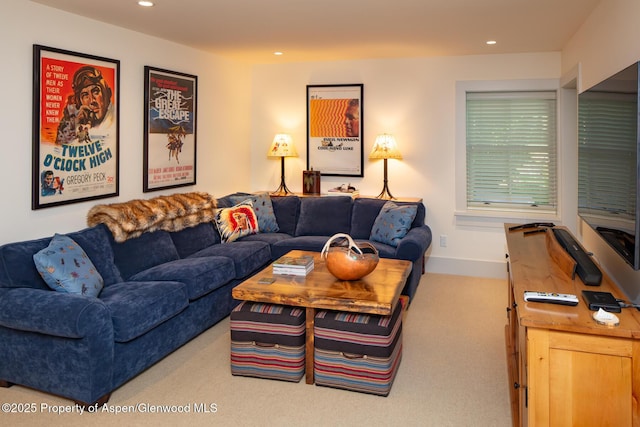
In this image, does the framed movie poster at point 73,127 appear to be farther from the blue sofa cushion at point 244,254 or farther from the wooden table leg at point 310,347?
the wooden table leg at point 310,347

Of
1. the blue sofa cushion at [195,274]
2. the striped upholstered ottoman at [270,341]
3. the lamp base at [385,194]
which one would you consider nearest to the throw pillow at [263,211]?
the lamp base at [385,194]

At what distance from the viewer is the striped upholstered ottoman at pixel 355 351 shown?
2.91 metres

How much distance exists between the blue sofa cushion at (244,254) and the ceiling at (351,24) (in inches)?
72.7

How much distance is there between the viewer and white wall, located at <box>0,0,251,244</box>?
335cm

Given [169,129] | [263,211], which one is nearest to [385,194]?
[263,211]

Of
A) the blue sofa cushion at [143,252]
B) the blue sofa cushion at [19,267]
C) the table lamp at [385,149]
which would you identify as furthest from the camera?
the table lamp at [385,149]

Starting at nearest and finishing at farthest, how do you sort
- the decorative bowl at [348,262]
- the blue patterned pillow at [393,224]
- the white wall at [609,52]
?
the white wall at [609,52], the decorative bowl at [348,262], the blue patterned pillow at [393,224]

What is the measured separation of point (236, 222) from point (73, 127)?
175 cm

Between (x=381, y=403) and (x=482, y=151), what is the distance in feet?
11.7

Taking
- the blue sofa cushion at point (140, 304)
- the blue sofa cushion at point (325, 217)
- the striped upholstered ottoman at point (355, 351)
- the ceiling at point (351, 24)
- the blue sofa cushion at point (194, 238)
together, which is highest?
the ceiling at point (351, 24)

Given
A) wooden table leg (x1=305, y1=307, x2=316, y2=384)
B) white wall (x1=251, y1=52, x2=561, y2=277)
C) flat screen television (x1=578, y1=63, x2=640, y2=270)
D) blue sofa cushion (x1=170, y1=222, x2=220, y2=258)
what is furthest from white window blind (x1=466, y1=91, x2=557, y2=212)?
wooden table leg (x1=305, y1=307, x2=316, y2=384)

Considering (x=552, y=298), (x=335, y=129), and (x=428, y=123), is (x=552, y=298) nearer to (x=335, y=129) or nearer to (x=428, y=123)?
(x=428, y=123)

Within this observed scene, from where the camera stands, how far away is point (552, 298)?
2.13 meters

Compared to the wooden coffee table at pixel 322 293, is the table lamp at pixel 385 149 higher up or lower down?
higher up
